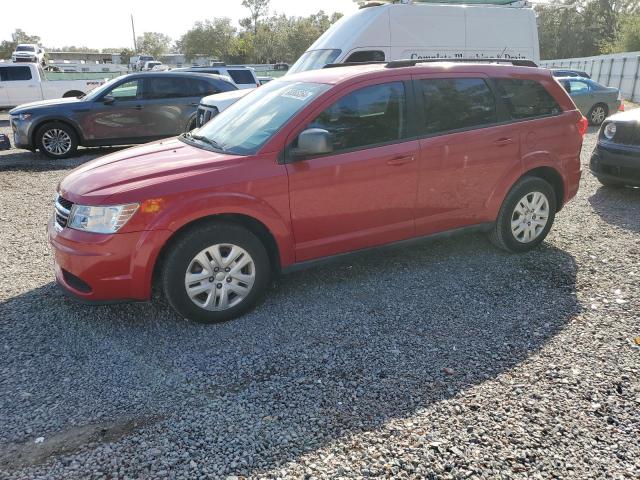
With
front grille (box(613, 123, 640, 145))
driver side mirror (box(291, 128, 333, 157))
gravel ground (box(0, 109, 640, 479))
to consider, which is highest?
driver side mirror (box(291, 128, 333, 157))

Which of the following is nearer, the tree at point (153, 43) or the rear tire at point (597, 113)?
the rear tire at point (597, 113)

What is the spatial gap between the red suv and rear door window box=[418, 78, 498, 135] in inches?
0.5

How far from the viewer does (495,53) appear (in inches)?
427

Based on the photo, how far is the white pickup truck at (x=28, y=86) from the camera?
18609 millimetres

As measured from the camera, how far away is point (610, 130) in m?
7.28

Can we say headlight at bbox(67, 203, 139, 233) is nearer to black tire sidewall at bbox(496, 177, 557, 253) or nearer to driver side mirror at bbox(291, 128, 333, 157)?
driver side mirror at bbox(291, 128, 333, 157)

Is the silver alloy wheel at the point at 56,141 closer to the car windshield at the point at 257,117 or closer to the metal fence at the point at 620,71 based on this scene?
the car windshield at the point at 257,117

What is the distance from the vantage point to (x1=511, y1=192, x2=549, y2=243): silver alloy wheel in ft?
16.5

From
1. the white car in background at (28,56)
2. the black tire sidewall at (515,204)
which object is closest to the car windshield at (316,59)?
the black tire sidewall at (515,204)

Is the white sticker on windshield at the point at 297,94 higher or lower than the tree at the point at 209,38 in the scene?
lower

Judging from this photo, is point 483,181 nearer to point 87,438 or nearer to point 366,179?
point 366,179

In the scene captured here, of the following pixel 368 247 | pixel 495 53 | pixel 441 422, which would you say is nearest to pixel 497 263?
pixel 368 247

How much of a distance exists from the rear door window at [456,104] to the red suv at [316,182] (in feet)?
0.04

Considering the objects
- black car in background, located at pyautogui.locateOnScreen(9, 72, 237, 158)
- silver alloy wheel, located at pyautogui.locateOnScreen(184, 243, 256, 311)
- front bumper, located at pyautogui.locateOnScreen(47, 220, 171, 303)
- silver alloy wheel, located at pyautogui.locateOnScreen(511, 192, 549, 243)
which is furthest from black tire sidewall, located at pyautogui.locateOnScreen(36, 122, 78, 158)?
silver alloy wheel, located at pyautogui.locateOnScreen(511, 192, 549, 243)
